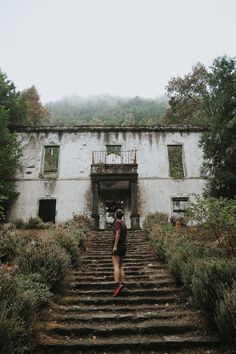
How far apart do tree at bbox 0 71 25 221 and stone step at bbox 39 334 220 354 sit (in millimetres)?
12043

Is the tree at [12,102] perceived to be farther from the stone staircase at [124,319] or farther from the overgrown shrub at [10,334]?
the overgrown shrub at [10,334]

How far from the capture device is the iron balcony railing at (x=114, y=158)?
19.8 m

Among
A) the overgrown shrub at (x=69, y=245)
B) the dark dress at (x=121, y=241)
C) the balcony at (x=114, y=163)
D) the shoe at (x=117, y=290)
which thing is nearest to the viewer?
the shoe at (x=117, y=290)

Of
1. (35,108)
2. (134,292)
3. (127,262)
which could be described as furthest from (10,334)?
(35,108)

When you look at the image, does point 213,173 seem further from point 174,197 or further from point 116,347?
point 116,347

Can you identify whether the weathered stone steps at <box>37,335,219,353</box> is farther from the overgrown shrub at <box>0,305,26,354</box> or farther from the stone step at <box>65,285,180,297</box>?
the stone step at <box>65,285,180,297</box>

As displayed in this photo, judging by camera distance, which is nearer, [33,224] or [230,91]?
[230,91]

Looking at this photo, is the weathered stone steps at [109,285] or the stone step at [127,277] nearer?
the weathered stone steps at [109,285]

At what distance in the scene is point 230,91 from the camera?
14625 millimetres

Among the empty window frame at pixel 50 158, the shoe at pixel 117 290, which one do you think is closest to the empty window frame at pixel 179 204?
the empty window frame at pixel 50 158

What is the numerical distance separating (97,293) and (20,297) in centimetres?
262

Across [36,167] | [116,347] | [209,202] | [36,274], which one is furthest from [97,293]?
[36,167]

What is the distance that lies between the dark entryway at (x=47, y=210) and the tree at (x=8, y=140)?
6.06ft

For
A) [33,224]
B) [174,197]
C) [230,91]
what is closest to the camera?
[230,91]
